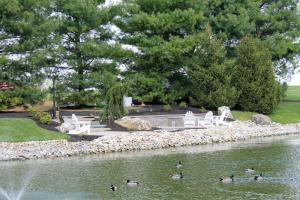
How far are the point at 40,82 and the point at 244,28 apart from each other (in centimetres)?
1814

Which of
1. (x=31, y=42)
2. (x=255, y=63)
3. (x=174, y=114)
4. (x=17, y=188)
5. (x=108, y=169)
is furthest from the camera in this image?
(x=255, y=63)

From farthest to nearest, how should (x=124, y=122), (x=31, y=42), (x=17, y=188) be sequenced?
1. (x=31, y=42)
2. (x=124, y=122)
3. (x=17, y=188)

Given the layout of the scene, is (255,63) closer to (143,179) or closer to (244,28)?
(244,28)

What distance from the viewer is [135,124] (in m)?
35.1

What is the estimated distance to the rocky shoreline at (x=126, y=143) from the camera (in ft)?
92.9

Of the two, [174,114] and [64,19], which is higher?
[64,19]

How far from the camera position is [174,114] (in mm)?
41406

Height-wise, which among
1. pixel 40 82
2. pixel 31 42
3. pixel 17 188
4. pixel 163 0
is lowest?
pixel 17 188

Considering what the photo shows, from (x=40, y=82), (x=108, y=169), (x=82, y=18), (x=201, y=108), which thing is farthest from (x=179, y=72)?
(x=108, y=169)

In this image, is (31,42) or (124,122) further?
A: (31,42)

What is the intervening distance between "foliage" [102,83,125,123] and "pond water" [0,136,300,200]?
719 cm

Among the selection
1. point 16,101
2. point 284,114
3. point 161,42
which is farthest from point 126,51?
point 284,114

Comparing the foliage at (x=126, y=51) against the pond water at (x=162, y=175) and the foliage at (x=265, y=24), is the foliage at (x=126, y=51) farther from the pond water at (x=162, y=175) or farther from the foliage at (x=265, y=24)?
the pond water at (x=162, y=175)

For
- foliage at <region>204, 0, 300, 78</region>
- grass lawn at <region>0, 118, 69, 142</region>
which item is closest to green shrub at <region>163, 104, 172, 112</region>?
foliage at <region>204, 0, 300, 78</region>
